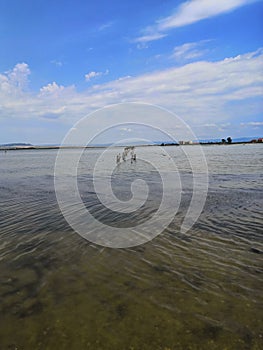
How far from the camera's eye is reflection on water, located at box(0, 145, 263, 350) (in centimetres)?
391

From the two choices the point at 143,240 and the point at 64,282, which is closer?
the point at 64,282

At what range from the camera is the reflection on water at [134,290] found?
3.91 m

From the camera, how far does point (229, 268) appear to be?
585 centimetres

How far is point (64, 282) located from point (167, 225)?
4622mm

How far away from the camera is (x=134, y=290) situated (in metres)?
5.11

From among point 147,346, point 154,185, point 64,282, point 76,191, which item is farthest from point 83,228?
point 154,185

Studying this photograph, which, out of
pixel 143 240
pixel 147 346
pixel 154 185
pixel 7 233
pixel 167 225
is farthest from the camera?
pixel 154 185

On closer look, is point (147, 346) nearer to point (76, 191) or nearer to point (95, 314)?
point (95, 314)

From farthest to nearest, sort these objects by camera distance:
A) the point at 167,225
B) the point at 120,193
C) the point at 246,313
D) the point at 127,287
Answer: the point at 120,193 → the point at 167,225 → the point at 127,287 → the point at 246,313

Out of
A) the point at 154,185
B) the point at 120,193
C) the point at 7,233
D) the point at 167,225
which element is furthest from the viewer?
the point at 154,185

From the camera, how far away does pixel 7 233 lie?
848cm

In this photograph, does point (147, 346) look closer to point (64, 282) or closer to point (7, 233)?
point (64, 282)

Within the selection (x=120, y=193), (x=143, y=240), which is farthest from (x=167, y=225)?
(x=120, y=193)

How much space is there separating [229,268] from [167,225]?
3.45 metres
